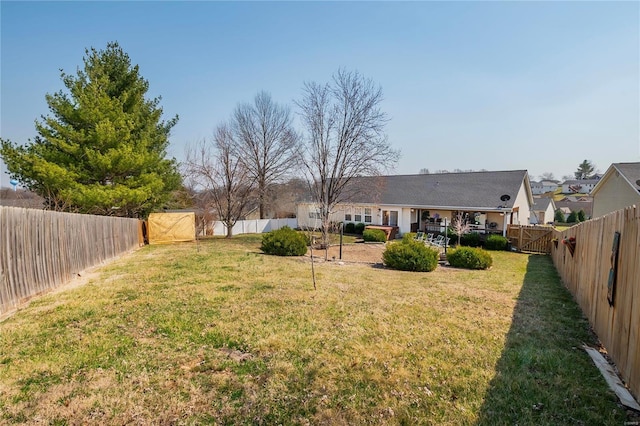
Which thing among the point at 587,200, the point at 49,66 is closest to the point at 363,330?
the point at 49,66

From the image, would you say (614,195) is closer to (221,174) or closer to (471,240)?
(471,240)

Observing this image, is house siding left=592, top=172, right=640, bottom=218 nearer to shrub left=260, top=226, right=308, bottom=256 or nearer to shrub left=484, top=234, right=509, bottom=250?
shrub left=484, top=234, right=509, bottom=250

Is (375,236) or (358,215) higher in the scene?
(358,215)

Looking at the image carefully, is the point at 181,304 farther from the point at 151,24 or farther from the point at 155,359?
the point at 151,24

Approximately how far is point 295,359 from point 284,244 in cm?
1018

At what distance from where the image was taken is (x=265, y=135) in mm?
30422

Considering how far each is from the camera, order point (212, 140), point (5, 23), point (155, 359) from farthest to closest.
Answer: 1. point (212, 140)
2. point (5, 23)
3. point (155, 359)

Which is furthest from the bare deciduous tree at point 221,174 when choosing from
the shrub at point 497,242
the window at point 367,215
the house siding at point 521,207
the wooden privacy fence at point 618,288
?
the wooden privacy fence at point 618,288

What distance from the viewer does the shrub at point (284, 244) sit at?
14.1 metres

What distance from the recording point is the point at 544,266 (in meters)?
13.5

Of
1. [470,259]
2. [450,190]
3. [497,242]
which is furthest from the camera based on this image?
[450,190]

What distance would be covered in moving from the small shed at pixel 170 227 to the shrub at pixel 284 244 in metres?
7.52

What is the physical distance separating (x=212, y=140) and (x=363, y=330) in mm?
22754

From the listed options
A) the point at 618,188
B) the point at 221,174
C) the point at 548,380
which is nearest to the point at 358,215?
the point at 221,174
